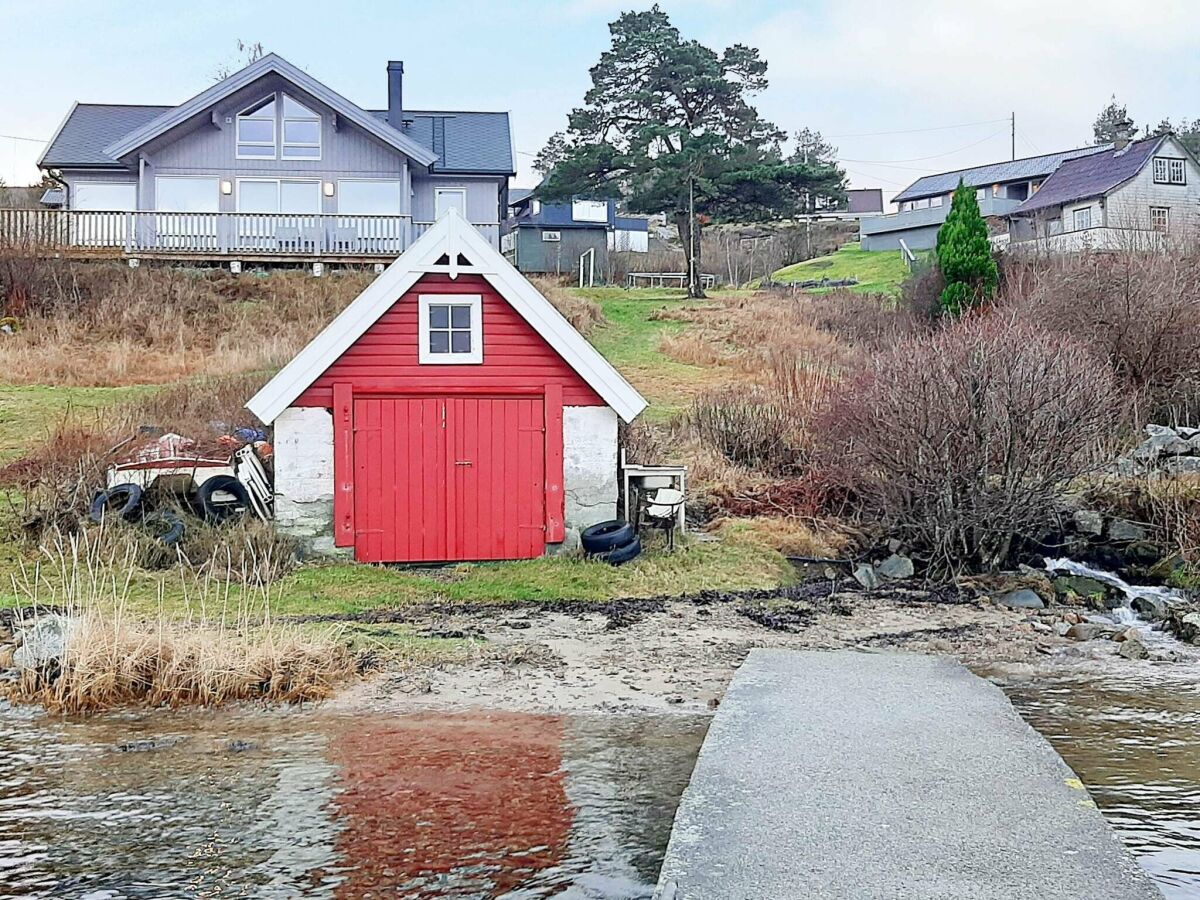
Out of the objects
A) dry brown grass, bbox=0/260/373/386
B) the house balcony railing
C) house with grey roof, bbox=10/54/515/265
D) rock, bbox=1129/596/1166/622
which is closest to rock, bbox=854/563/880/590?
rock, bbox=1129/596/1166/622

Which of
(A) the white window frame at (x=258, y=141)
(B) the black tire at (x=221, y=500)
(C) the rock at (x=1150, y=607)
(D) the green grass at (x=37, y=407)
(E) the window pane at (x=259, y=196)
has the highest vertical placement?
(A) the white window frame at (x=258, y=141)

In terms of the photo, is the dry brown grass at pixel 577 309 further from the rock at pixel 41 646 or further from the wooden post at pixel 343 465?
the rock at pixel 41 646

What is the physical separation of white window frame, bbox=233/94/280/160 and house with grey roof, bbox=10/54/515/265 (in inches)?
1.1

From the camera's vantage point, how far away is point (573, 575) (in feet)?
52.9

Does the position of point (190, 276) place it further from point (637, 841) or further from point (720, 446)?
point (637, 841)

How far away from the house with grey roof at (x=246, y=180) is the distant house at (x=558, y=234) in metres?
13.9

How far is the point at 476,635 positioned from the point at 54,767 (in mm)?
4861

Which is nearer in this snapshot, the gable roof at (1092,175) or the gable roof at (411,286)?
the gable roof at (411,286)

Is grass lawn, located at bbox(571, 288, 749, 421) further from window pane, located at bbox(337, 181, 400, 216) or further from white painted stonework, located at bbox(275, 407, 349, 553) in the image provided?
white painted stonework, located at bbox(275, 407, 349, 553)

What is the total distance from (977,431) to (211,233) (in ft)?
82.6

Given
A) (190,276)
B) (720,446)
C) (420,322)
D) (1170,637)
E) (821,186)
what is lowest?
(1170,637)

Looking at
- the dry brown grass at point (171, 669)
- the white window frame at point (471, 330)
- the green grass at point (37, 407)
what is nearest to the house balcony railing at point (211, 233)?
the green grass at point (37, 407)

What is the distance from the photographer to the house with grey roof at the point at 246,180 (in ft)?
115

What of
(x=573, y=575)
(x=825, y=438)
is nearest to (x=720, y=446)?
(x=825, y=438)
